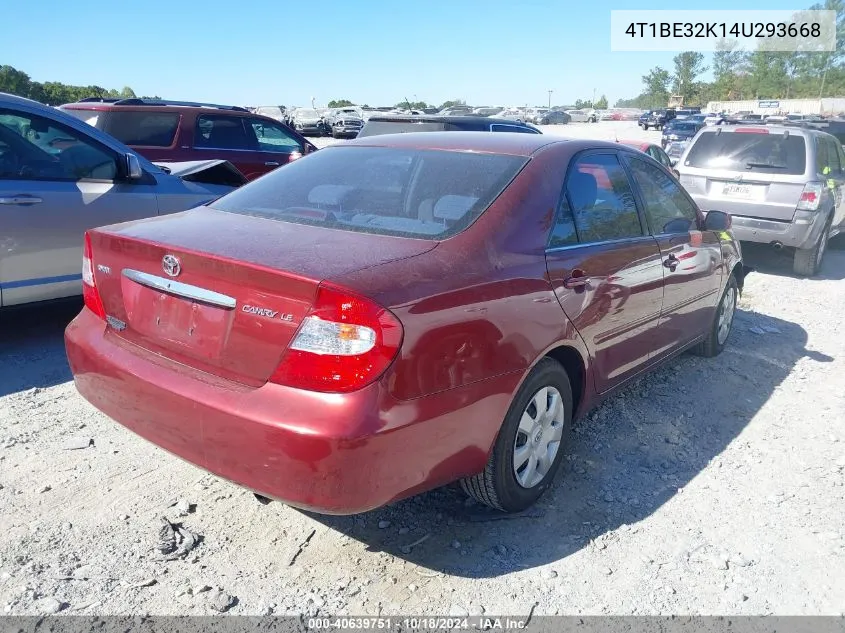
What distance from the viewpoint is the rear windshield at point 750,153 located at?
28.0 ft

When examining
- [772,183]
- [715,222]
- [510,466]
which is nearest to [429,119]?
[772,183]

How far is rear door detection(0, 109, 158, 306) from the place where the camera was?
4.59 m

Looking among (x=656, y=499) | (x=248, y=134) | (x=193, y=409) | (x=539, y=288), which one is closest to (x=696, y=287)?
(x=656, y=499)

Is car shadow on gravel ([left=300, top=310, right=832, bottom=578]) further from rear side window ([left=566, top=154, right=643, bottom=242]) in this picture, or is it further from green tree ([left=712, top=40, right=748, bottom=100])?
green tree ([left=712, top=40, right=748, bottom=100])

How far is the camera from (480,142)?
354 centimetres

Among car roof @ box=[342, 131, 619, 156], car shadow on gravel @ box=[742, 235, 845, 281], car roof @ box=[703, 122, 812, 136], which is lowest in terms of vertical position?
car shadow on gravel @ box=[742, 235, 845, 281]

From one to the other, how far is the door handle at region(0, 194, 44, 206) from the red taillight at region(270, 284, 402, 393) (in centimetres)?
325

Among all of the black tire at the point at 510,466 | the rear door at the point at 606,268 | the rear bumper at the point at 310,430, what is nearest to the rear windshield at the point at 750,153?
the rear door at the point at 606,268

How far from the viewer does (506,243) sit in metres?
2.87

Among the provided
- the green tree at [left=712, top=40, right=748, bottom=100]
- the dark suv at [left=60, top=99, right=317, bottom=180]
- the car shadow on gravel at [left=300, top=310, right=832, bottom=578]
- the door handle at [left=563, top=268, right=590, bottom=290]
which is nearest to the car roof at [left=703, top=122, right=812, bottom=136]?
the car shadow on gravel at [left=300, top=310, right=832, bottom=578]

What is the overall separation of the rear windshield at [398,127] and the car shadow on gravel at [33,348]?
4332mm

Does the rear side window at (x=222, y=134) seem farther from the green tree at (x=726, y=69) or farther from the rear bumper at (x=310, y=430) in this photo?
the green tree at (x=726, y=69)

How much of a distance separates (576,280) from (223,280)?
61.5 inches

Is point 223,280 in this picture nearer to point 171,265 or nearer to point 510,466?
point 171,265
